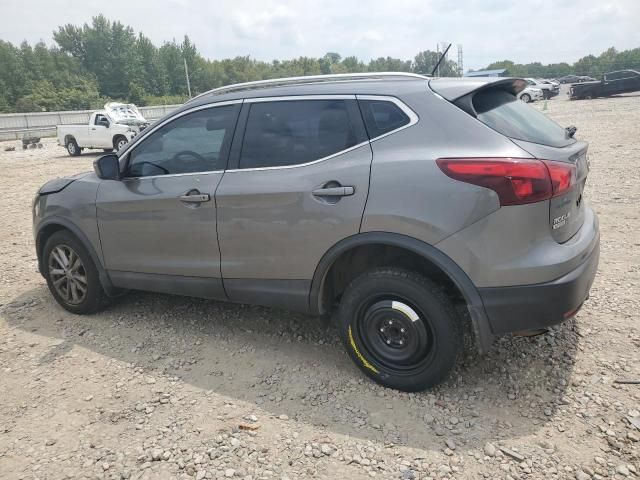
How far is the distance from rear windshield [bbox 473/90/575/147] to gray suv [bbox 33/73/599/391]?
0.01 meters

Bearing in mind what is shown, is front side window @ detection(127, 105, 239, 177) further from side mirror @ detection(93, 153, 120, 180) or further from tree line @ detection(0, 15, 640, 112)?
tree line @ detection(0, 15, 640, 112)

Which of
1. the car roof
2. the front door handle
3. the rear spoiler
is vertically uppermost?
the car roof

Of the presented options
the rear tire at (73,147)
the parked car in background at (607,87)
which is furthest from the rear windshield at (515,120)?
the parked car in background at (607,87)

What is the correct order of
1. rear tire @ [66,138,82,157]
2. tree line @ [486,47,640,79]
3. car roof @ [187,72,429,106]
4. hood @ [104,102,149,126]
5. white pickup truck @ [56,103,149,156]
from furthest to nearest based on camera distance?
tree line @ [486,47,640,79] → rear tire @ [66,138,82,157] → hood @ [104,102,149,126] → white pickup truck @ [56,103,149,156] → car roof @ [187,72,429,106]

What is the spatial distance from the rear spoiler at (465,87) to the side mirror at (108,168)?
246 cm

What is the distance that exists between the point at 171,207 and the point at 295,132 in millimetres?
1100

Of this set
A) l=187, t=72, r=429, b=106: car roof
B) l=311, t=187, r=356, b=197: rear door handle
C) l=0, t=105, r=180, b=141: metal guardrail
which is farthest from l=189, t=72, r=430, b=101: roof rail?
l=0, t=105, r=180, b=141: metal guardrail

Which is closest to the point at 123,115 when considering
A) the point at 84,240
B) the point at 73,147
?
the point at 73,147

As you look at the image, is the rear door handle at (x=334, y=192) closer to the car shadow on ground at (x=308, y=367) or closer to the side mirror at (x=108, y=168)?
the car shadow on ground at (x=308, y=367)

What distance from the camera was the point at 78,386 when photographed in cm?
329

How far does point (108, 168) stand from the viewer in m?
3.81

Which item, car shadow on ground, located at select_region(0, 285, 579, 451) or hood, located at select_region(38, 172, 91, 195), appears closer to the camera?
car shadow on ground, located at select_region(0, 285, 579, 451)

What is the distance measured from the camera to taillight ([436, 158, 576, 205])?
2.49m

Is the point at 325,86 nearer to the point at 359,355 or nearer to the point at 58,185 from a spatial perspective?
the point at 359,355
